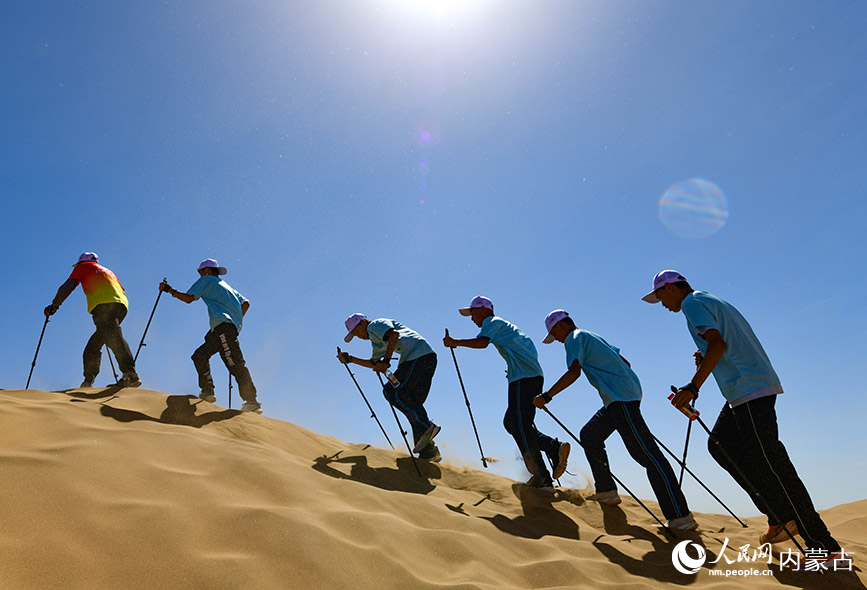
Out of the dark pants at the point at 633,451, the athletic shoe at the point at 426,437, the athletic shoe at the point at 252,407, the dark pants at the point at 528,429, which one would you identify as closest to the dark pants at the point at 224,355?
the athletic shoe at the point at 252,407

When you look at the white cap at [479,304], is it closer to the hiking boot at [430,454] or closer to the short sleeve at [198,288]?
the hiking boot at [430,454]

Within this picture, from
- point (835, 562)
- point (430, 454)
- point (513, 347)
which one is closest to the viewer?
point (835, 562)

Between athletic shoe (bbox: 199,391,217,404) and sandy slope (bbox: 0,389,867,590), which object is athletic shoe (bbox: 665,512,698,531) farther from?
athletic shoe (bbox: 199,391,217,404)

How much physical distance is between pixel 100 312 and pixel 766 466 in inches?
309

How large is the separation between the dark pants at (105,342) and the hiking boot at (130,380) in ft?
0.20

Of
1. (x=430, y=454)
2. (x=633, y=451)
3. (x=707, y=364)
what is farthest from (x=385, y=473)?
(x=707, y=364)

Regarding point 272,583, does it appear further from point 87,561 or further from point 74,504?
point 74,504

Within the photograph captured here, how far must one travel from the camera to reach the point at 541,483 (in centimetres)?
555

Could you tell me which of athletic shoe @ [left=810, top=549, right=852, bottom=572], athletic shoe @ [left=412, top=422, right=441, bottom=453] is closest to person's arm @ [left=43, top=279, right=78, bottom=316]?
athletic shoe @ [left=412, top=422, right=441, bottom=453]

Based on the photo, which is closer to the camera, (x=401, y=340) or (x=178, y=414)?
(x=178, y=414)

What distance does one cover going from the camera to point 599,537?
4.17 metres

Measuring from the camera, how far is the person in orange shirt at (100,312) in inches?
269

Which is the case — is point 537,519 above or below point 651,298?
below

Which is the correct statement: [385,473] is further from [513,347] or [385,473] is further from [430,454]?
[513,347]
